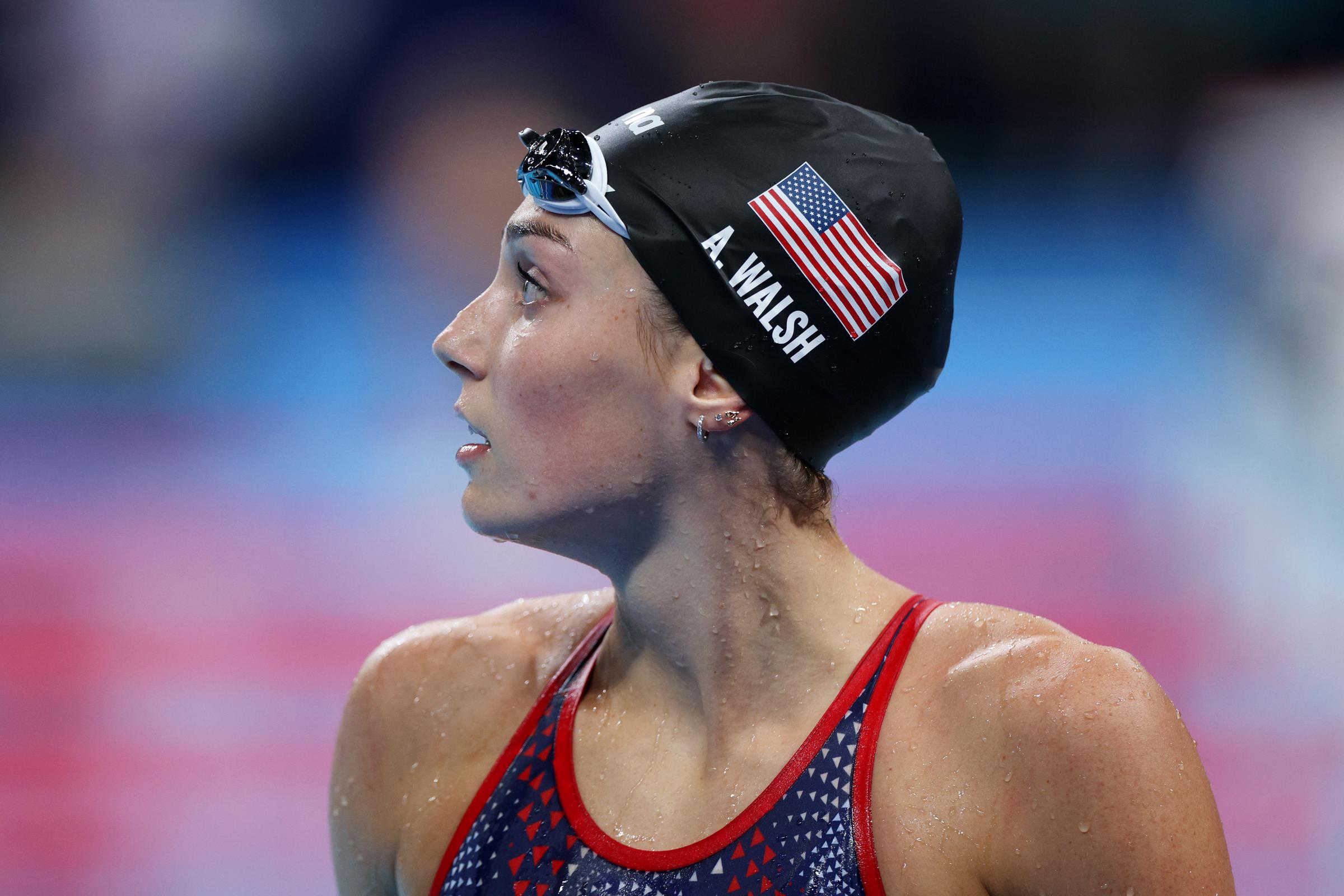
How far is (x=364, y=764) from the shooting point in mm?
2385

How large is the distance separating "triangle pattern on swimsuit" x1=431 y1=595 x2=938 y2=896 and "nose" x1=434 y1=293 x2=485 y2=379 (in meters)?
0.69

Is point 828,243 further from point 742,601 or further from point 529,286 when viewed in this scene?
point 742,601

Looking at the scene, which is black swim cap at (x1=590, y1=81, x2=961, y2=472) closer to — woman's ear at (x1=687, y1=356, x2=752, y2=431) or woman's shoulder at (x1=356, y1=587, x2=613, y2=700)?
woman's ear at (x1=687, y1=356, x2=752, y2=431)

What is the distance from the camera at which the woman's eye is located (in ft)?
7.13

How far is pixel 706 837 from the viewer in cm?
203

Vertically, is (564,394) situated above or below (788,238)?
below

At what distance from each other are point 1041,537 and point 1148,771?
193 inches

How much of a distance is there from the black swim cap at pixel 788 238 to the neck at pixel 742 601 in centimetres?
20

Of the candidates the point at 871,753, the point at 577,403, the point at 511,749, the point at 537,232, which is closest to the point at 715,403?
the point at 577,403

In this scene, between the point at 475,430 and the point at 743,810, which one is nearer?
the point at 743,810

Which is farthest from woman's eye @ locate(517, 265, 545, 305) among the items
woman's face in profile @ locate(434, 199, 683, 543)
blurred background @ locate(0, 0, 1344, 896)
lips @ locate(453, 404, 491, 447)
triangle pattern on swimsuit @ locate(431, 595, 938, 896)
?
blurred background @ locate(0, 0, 1344, 896)

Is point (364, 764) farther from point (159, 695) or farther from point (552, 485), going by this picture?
point (159, 695)

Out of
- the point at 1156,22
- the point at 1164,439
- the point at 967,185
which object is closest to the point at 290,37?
the point at 967,185

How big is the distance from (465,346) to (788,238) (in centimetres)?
62
